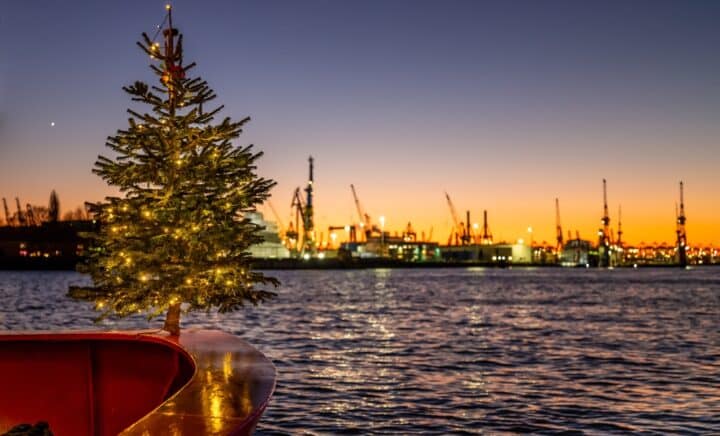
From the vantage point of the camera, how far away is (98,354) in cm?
748

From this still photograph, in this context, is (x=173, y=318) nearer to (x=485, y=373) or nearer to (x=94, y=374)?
(x=94, y=374)

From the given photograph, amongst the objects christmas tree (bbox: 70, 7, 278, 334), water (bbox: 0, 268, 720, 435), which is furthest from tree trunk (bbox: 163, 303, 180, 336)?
water (bbox: 0, 268, 720, 435)

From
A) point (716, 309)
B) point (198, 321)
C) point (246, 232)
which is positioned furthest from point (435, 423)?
point (716, 309)

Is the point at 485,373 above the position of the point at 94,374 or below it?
below

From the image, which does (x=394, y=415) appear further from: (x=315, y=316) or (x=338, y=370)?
(x=315, y=316)

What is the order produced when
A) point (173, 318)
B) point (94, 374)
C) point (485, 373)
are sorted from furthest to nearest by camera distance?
point (485, 373) < point (173, 318) < point (94, 374)

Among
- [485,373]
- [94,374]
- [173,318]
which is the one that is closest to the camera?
[94,374]

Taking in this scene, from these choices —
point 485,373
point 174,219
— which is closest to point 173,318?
point 174,219

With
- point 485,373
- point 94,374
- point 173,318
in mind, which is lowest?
point 485,373

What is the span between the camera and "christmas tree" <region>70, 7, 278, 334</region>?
8.57 meters

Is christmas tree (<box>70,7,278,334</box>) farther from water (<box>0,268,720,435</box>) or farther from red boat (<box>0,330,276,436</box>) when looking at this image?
water (<box>0,268,720,435</box>)

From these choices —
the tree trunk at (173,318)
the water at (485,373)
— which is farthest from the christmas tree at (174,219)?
the water at (485,373)

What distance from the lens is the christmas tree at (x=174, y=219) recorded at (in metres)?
8.57

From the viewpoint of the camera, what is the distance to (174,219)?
8.62 meters
